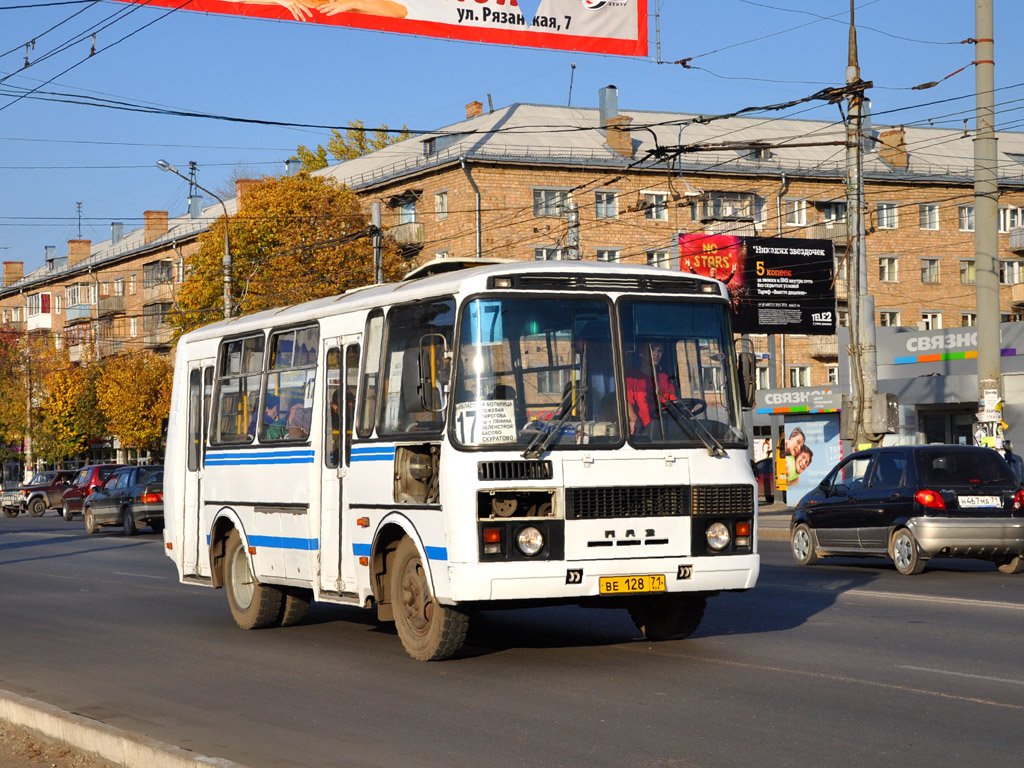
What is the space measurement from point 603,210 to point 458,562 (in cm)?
5510

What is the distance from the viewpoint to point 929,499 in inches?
709

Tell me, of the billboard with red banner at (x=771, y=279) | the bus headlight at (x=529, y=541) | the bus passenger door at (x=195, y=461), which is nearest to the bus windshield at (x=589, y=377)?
the bus headlight at (x=529, y=541)

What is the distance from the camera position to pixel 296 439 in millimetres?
12578

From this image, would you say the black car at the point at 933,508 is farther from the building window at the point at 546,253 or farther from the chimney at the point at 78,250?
the chimney at the point at 78,250

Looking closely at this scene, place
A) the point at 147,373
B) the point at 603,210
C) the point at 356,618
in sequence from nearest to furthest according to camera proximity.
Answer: the point at 356,618
the point at 603,210
the point at 147,373

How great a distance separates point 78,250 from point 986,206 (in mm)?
89545

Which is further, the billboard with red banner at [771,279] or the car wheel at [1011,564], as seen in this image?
the billboard with red banner at [771,279]

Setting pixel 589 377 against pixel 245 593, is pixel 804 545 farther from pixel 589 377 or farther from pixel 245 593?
pixel 589 377

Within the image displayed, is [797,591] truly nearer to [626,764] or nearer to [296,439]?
[296,439]

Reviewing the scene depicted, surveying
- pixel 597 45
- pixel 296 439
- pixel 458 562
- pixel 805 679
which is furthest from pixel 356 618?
pixel 597 45

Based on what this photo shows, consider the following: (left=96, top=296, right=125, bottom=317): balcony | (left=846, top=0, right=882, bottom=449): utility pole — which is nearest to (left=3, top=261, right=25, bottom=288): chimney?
(left=96, top=296, right=125, bottom=317): balcony

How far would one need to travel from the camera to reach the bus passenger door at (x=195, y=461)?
14594 millimetres

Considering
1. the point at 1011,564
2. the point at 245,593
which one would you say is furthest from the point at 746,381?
the point at 1011,564

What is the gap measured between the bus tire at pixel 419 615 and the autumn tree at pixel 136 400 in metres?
61.6
